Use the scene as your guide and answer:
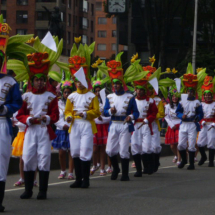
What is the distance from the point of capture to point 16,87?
32.4ft

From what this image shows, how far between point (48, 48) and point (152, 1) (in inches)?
930

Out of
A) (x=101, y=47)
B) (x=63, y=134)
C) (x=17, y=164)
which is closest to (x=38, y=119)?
(x=63, y=134)

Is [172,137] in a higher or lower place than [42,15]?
lower

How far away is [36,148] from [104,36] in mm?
117905

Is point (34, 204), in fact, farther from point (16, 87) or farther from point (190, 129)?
point (190, 129)

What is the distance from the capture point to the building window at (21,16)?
7938cm

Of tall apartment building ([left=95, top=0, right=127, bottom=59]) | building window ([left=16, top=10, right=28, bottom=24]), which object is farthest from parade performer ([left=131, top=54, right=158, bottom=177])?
tall apartment building ([left=95, top=0, right=127, bottom=59])

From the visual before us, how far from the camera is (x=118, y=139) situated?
1423 centimetres

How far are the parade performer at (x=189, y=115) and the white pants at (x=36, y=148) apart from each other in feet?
22.5

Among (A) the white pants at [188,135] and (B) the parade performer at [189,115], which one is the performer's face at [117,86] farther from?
(A) the white pants at [188,135]

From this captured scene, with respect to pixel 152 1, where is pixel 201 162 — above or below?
below

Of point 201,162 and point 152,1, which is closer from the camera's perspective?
point 201,162

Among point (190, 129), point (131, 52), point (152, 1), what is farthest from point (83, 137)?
point (131, 52)

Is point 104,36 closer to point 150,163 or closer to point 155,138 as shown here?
point 155,138
